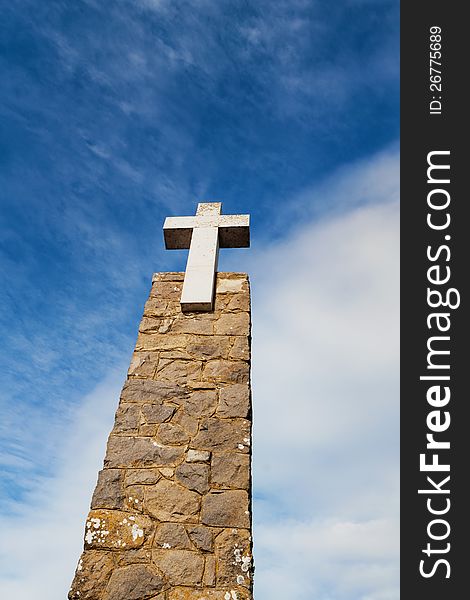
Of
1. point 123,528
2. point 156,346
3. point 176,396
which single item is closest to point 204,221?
point 156,346

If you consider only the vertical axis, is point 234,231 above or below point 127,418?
above

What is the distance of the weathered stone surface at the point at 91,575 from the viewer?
7.07 ft

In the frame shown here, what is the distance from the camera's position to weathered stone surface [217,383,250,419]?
274 cm

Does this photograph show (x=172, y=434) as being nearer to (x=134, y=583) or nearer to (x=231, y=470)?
(x=231, y=470)

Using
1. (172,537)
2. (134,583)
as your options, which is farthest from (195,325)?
(134,583)

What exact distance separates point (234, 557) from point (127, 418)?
1006 mm

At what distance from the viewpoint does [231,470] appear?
8.27 ft

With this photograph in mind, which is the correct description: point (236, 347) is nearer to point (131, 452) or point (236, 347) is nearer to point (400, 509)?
point (131, 452)

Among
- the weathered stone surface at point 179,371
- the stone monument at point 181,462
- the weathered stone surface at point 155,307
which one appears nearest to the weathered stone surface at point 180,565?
the stone monument at point 181,462

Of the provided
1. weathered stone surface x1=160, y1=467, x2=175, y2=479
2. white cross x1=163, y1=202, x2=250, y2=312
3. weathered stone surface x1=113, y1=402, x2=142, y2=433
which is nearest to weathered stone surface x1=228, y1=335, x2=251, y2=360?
white cross x1=163, y1=202, x2=250, y2=312

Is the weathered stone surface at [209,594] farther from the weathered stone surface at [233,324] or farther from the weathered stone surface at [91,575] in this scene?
the weathered stone surface at [233,324]

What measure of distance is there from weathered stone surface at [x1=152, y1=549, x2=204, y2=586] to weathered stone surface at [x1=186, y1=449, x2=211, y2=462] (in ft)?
1.53

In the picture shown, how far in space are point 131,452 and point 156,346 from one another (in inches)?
30.0

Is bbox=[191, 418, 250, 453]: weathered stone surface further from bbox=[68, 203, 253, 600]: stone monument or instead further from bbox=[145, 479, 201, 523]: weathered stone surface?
bbox=[145, 479, 201, 523]: weathered stone surface
